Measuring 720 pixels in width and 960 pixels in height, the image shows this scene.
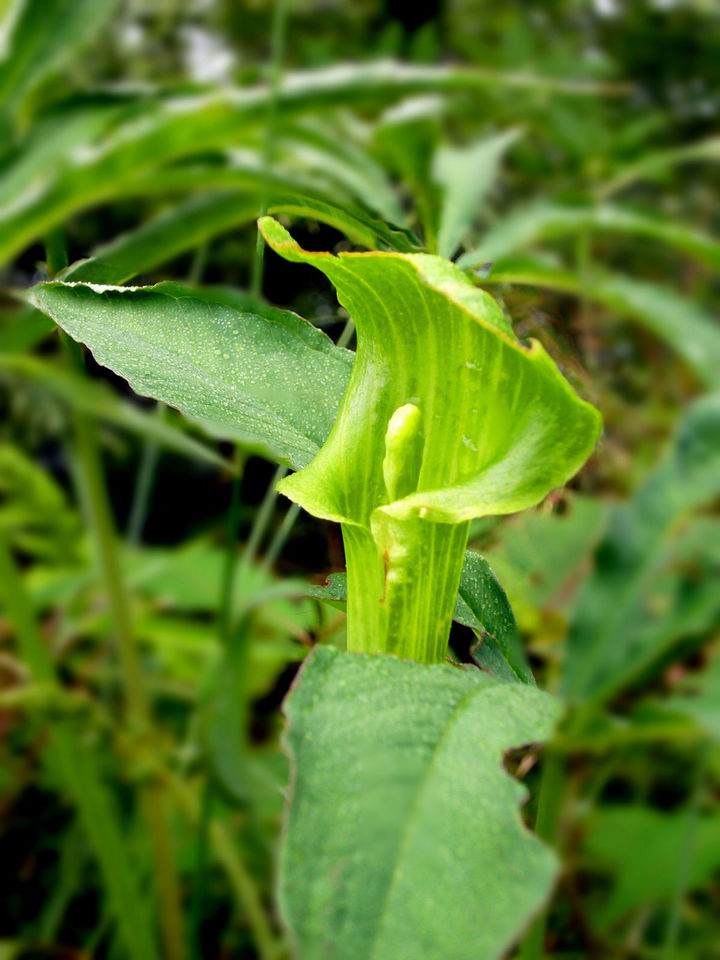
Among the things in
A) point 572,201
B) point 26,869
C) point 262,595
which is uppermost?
point 572,201

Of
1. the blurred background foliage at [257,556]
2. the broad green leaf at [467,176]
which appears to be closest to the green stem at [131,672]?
the blurred background foliage at [257,556]

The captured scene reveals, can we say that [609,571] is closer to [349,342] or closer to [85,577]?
[349,342]

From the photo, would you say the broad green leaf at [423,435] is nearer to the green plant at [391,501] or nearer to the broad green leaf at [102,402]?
the green plant at [391,501]

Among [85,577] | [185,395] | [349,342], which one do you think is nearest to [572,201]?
[85,577]

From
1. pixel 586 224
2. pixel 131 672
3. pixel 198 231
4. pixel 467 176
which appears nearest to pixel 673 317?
pixel 586 224

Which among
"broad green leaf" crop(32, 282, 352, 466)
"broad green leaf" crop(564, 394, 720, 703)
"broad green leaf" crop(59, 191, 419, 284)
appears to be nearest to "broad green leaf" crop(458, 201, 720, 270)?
"broad green leaf" crop(59, 191, 419, 284)
